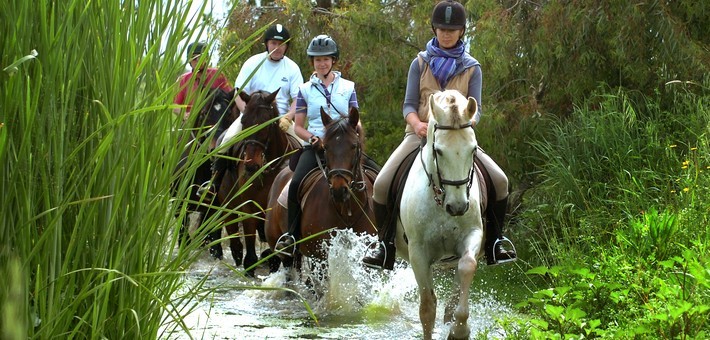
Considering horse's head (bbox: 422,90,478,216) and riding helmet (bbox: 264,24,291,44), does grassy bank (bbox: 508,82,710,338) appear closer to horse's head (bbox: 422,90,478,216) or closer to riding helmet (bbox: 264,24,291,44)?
horse's head (bbox: 422,90,478,216)

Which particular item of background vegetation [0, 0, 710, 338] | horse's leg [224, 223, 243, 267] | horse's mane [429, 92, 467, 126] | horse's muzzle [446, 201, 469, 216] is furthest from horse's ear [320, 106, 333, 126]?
horse's leg [224, 223, 243, 267]

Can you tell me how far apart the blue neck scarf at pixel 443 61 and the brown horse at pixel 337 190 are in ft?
5.96

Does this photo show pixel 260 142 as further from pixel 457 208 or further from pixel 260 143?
pixel 457 208

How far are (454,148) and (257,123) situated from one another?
5.29 meters

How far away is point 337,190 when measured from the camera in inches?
431

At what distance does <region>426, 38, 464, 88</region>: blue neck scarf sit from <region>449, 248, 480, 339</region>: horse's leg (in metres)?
1.49

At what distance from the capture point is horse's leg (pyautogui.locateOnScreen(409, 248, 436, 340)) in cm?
853

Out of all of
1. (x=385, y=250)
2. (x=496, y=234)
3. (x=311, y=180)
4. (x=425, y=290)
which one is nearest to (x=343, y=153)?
(x=311, y=180)

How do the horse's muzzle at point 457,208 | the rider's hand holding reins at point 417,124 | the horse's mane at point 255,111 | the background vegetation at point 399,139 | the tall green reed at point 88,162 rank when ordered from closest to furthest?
the tall green reed at point 88,162
the background vegetation at point 399,139
the horse's muzzle at point 457,208
the rider's hand holding reins at point 417,124
the horse's mane at point 255,111

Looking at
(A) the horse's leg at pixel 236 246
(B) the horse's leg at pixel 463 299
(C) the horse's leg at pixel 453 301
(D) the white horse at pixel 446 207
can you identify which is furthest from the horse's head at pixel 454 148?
(A) the horse's leg at pixel 236 246

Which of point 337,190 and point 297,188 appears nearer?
point 337,190

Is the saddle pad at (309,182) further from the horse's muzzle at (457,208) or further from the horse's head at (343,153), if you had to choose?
the horse's muzzle at (457,208)

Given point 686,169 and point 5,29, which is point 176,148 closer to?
point 5,29

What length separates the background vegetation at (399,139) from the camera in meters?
4.00
